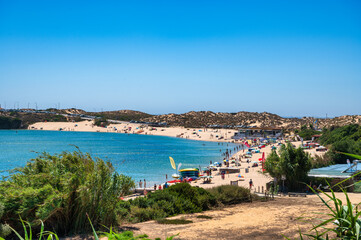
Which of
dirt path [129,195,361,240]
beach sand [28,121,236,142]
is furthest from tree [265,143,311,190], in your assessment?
beach sand [28,121,236,142]

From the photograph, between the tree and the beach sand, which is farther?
the beach sand

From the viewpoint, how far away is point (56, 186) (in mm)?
11938

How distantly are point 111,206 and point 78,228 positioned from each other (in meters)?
1.36

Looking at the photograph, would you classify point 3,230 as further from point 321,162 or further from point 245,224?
point 321,162

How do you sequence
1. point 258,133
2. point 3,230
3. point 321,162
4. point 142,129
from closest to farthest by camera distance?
point 3,230 → point 321,162 → point 258,133 → point 142,129

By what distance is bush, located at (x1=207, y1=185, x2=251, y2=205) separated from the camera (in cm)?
1802

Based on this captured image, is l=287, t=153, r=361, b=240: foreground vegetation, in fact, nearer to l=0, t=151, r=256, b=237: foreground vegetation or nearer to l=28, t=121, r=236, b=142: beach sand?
l=0, t=151, r=256, b=237: foreground vegetation

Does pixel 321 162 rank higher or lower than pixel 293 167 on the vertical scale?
lower

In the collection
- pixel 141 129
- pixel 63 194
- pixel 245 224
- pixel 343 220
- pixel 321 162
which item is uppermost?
pixel 343 220

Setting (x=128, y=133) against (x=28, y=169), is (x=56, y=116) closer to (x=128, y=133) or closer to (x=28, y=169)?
(x=128, y=133)

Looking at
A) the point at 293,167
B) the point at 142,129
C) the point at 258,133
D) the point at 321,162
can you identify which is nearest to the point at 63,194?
the point at 293,167

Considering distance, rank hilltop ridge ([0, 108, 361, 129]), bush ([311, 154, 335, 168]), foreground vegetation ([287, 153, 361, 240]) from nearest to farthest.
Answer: foreground vegetation ([287, 153, 361, 240]) < bush ([311, 154, 335, 168]) < hilltop ridge ([0, 108, 361, 129])

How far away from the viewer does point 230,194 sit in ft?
60.1

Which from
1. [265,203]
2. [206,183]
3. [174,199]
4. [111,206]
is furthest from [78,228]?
[206,183]
